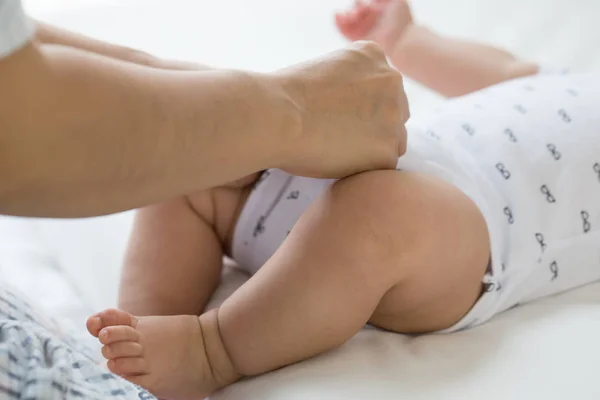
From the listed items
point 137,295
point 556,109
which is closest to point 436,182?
point 556,109

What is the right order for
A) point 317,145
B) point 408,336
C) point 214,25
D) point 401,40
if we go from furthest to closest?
point 214,25, point 401,40, point 408,336, point 317,145

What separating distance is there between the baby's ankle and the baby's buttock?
23cm

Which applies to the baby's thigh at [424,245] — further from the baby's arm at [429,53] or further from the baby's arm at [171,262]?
the baby's arm at [429,53]

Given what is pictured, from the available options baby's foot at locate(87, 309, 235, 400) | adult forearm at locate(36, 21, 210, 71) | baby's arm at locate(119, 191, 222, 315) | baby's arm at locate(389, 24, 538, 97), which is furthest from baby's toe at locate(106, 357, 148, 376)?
baby's arm at locate(389, 24, 538, 97)

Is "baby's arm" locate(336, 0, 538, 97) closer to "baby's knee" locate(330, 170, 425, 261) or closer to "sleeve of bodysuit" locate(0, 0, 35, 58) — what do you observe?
"baby's knee" locate(330, 170, 425, 261)

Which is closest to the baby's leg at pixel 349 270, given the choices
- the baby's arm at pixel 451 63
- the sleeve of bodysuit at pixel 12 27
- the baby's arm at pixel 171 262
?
the baby's arm at pixel 171 262

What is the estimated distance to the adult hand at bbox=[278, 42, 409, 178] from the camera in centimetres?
60

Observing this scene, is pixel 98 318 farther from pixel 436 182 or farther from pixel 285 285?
pixel 436 182

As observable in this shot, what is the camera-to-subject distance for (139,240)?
2.60 feet

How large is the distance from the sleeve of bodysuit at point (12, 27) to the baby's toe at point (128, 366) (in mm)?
304

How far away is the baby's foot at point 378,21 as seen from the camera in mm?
1156

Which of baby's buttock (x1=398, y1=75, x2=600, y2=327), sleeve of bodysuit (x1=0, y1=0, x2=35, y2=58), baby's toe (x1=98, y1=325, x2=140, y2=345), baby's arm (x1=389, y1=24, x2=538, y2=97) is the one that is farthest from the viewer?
baby's arm (x1=389, y1=24, x2=538, y2=97)

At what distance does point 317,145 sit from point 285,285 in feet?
0.41

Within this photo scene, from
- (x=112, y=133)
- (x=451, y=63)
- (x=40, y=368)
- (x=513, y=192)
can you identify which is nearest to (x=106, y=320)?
(x=40, y=368)
